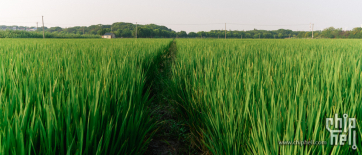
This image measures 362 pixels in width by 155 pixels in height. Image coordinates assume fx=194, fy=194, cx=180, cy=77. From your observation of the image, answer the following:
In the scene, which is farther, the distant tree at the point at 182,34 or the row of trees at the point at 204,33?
the distant tree at the point at 182,34

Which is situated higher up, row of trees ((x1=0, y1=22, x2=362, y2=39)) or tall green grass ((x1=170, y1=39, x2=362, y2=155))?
row of trees ((x1=0, y1=22, x2=362, y2=39))

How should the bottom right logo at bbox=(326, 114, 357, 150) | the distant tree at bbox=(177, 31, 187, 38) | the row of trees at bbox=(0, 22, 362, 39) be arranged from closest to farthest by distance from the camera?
the bottom right logo at bbox=(326, 114, 357, 150) < the row of trees at bbox=(0, 22, 362, 39) < the distant tree at bbox=(177, 31, 187, 38)

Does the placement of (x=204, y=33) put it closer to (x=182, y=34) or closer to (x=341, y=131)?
(x=182, y=34)

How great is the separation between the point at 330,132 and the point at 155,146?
49.3 inches

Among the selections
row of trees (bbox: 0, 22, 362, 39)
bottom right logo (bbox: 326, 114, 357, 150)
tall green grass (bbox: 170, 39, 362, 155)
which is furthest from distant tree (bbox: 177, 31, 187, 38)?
bottom right logo (bbox: 326, 114, 357, 150)

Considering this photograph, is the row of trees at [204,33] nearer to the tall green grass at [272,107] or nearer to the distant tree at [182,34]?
the distant tree at [182,34]

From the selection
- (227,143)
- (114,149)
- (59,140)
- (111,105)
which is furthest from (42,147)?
(227,143)

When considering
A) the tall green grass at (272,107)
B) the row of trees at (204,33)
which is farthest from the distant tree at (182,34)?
the tall green grass at (272,107)

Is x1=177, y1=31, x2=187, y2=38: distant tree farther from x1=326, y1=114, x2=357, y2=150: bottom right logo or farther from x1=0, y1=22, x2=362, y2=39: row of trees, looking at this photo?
x1=326, y1=114, x2=357, y2=150: bottom right logo

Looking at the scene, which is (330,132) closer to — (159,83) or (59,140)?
(59,140)

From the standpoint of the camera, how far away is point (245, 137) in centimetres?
88

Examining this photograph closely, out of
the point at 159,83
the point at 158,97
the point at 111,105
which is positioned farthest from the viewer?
the point at 159,83

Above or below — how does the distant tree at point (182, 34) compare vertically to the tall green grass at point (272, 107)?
above

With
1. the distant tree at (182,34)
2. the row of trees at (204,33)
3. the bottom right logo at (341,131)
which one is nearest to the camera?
the bottom right logo at (341,131)
